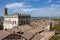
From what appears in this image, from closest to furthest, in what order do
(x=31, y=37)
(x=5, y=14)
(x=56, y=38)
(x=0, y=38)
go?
1. (x=56, y=38)
2. (x=0, y=38)
3. (x=31, y=37)
4. (x=5, y=14)

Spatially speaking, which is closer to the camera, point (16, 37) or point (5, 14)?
point (16, 37)

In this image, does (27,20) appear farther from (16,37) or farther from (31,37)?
(16,37)

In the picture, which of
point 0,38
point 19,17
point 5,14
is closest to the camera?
point 0,38

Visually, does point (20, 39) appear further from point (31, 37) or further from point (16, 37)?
point (31, 37)

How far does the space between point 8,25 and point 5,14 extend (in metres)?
4.48

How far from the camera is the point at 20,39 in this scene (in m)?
32.0

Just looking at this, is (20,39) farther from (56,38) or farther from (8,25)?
(8,25)

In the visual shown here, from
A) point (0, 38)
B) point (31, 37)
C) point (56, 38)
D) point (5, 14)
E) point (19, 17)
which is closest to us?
point (56, 38)

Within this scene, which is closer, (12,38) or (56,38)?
(56,38)

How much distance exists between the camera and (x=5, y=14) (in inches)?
2382

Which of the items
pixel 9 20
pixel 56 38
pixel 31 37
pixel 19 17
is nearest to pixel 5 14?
pixel 9 20

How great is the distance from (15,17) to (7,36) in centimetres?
2519

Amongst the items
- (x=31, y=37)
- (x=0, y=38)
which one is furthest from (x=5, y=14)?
(x=0, y=38)

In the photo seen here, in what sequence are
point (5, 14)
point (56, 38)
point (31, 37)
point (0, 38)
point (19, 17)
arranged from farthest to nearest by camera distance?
point (5, 14)
point (19, 17)
point (31, 37)
point (0, 38)
point (56, 38)
